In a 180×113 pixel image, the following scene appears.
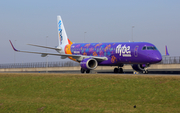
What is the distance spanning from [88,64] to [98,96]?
52.5 feet

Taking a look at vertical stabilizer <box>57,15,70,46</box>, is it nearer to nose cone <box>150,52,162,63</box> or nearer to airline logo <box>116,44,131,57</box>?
airline logo <box>116,44,131,57</box>

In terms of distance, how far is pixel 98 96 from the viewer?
22.2 m

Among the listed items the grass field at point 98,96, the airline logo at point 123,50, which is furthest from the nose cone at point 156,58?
the grass field at point 98,96

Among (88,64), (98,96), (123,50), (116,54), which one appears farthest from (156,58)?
(98,96)

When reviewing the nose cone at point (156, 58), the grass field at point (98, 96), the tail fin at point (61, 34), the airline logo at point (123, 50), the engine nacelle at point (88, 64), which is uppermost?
the tail fin at point (61, 34)

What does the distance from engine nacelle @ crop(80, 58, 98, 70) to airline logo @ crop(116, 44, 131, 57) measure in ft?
12.4

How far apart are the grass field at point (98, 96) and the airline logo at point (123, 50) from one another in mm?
9767

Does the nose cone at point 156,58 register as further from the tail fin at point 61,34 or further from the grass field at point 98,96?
the tail fin at point 61,34

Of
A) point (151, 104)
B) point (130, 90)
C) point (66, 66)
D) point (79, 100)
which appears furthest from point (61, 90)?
point (66, 66)

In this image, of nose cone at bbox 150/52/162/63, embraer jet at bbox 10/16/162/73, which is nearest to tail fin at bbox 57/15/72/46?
embraer jet at bbox 10/16/162/73

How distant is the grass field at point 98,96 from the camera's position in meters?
18.6

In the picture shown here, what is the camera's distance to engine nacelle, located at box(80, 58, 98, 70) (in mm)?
36875

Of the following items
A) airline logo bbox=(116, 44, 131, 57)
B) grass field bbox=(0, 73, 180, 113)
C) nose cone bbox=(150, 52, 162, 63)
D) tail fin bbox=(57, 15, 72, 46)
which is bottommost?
grass field bbox=(0, 73, 180, 113)

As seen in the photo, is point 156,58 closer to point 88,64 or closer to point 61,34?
point 88,64
